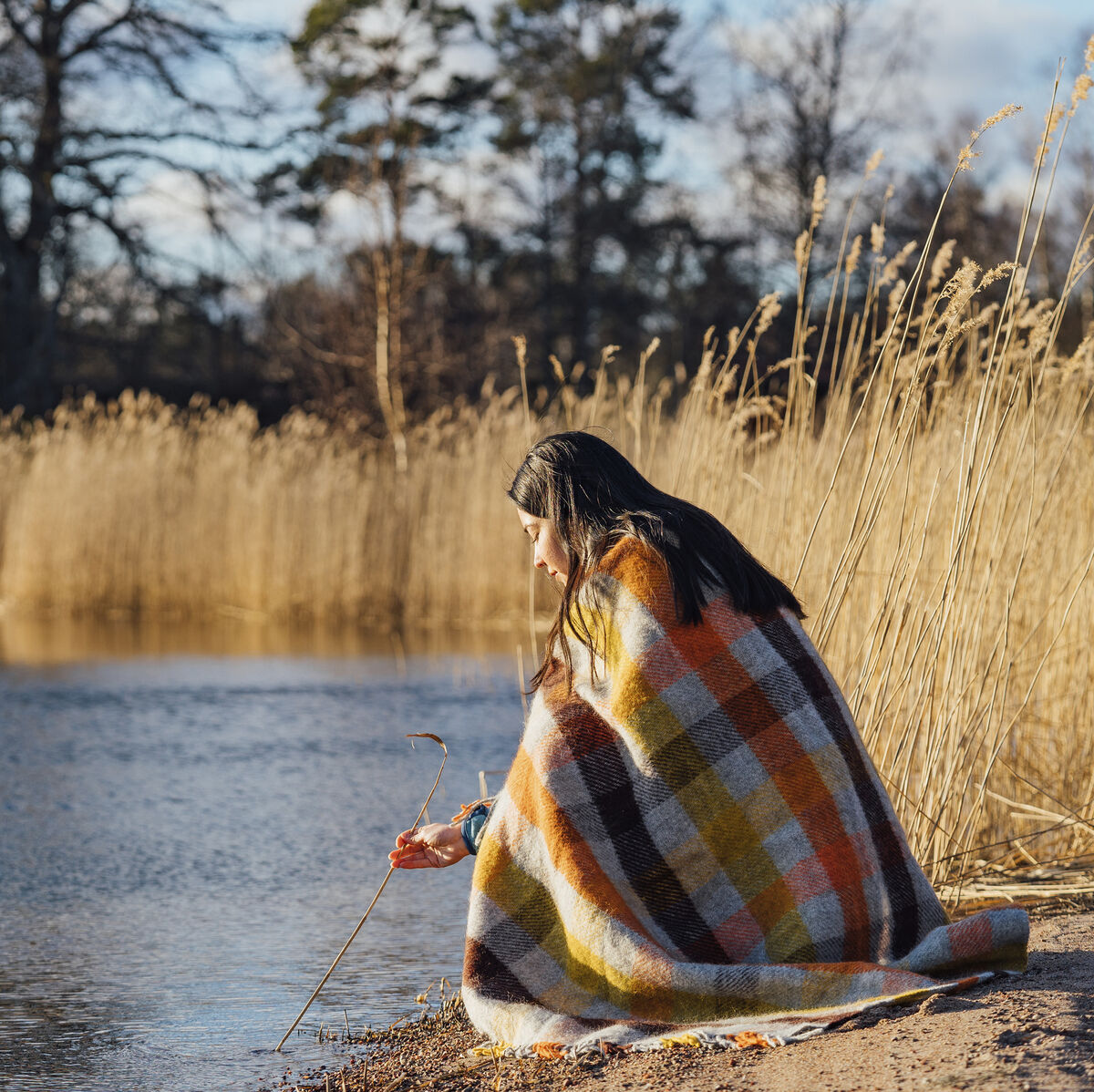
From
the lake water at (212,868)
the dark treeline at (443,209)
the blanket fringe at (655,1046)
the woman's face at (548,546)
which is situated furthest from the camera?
the dark treeline at (443,209)

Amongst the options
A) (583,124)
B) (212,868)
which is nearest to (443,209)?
(583,124)

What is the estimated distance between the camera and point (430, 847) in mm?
2254

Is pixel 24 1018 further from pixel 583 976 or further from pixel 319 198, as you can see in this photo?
pixel 319 198

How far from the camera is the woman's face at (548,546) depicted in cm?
215

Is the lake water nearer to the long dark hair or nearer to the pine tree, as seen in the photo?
the long dark hair

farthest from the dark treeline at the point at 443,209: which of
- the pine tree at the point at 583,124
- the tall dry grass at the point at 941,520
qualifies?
the tall dry grass at the point at 941,520

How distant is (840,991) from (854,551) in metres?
1.01

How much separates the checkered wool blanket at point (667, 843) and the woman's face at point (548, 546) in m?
0.11

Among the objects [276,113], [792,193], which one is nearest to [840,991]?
[276,113]

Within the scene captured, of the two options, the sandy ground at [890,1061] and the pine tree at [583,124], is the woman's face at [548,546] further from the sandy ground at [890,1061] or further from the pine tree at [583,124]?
the pine tree at [583,124]

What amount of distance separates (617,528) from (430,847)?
60 centimetres

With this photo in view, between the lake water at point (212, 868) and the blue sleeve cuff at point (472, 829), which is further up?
the blue sleeve cuff at point (472, 829)

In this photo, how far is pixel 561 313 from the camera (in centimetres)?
2141

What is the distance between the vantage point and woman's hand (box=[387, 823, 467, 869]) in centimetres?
224
